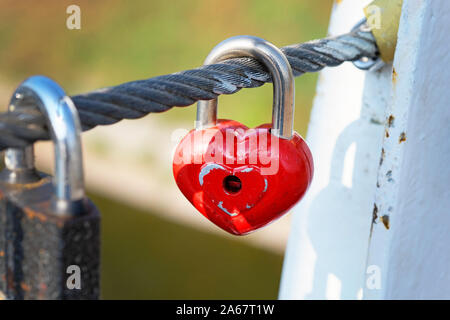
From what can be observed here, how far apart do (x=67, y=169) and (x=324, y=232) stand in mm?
617

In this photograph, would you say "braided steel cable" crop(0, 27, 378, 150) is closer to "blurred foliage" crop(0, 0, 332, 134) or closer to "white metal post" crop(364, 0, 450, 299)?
"white metal post" crop(364, 0, 450, 299)

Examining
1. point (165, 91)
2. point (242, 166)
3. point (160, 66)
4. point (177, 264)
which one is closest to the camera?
point (165, 91)

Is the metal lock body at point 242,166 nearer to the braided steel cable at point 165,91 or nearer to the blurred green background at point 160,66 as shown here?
the braided steel cable at point 165,91

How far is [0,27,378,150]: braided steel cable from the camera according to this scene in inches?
14.5

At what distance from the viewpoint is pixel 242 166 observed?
62cm

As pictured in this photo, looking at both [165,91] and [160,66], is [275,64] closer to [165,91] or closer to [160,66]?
[165,91]

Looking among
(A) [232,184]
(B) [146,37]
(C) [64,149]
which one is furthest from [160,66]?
→ (C) [64,149]

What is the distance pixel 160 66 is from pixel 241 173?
152 inches

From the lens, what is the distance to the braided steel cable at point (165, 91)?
0.37m

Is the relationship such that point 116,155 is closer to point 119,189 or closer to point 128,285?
point 119,189

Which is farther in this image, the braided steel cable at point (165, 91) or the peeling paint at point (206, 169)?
the peeling paint at point (206, 169)

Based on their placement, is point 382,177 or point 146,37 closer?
point 382,177

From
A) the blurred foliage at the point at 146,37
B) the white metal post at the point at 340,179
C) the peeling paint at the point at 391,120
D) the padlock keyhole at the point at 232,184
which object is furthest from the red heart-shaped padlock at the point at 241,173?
the blurred foliage at the point at 146,37

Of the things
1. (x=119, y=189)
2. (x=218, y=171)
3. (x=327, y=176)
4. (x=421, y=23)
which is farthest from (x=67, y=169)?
(x=119, y=189)
